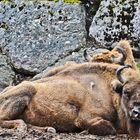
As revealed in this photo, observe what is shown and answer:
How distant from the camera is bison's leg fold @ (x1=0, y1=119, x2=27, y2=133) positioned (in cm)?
1514

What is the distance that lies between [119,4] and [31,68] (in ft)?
8.90

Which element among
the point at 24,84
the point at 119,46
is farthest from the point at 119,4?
the point at 24,84

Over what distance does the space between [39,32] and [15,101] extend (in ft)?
19.9

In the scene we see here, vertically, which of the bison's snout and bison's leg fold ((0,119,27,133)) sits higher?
the bison's snout

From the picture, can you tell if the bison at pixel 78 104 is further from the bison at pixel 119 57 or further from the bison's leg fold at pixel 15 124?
the bison at pixel 119 57

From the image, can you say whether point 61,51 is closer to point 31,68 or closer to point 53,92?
point 31,68

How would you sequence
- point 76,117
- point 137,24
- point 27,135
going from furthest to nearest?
point 137,24 < point 76,117 < point 27,135

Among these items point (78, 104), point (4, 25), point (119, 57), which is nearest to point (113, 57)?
point (119, 57)

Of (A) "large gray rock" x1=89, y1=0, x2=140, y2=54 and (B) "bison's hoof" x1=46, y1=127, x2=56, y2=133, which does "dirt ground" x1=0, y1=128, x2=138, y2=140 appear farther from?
(A) "large gray rock" x1=89, y1=0, x2=140, y2=54

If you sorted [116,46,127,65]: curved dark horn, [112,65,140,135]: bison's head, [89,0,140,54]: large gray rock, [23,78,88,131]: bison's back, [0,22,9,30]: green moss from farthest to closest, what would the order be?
[0,22,9,30]: green moss, [89,0,140,54]: large gray rock, [116,46,127,65]: curved dark horn, [23,78,88,131]: bison's back, [112,65,140,135]: bison's head

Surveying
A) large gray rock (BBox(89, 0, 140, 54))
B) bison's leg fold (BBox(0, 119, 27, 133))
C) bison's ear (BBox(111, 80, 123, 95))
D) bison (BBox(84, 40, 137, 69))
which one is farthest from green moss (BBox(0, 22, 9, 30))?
bison's ear (BBox(111, 80, 123, 95))

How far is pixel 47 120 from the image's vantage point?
15578 millimetres

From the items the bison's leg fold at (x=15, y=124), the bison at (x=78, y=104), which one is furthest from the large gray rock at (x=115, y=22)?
the bison's leg fold at (x=15, y=124)

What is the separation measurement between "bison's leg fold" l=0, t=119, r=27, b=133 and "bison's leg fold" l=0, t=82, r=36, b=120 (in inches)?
6.0
